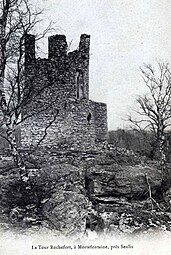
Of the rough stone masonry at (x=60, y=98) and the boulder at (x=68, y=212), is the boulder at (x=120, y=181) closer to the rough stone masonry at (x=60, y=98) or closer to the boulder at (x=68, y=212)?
the boulder at (x=68, y=212)

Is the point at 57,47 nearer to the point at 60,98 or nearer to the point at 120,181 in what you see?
the point at 60,98

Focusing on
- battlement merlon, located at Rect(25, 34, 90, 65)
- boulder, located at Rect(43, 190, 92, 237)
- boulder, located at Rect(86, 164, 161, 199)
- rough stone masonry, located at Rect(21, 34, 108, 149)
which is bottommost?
boulder, located at Rect(43, 190, 92, 237)

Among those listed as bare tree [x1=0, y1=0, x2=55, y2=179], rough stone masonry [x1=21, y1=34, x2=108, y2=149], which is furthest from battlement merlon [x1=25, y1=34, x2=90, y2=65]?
bare tree [x1=0, y1=0, x2=55, y2=179]

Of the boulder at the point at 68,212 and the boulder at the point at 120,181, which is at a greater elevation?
the boulder at the point at 120,181

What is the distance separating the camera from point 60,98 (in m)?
15.1

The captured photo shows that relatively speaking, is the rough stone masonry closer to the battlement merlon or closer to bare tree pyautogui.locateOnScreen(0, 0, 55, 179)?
the battlement merlon

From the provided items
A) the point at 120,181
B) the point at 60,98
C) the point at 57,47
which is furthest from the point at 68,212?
the point at 57,47

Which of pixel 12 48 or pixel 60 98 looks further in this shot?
pixel 60 98

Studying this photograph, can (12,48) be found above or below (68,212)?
above

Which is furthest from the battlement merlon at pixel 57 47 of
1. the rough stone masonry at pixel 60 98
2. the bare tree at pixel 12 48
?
the bare tree at pixel 12 48

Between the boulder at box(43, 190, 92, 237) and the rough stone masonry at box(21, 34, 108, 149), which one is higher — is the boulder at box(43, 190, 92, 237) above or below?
below

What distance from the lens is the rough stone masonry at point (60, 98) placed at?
1468 centimetres

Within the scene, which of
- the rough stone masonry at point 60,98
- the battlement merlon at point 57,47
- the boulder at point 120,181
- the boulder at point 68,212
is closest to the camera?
the boulder at point 68,212

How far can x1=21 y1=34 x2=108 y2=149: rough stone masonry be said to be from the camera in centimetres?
1468
